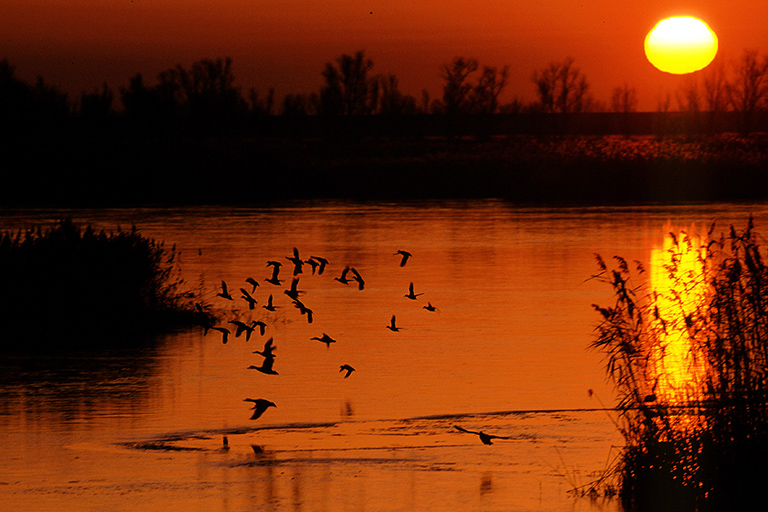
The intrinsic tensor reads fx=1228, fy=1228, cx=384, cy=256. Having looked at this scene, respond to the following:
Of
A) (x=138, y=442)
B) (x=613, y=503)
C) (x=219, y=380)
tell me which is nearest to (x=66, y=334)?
(x=219, y=380)

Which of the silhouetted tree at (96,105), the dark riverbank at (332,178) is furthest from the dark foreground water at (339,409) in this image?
the silhouetted tree at (96,105)

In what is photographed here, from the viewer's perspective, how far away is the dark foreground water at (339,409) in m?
8.38

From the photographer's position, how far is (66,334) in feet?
51.4

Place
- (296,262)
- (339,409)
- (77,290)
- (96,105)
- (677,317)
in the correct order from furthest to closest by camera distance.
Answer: (96,105) → (77,290) → (296,262) → (677,317) → (339,409)

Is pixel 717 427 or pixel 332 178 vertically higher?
pixel 332 178

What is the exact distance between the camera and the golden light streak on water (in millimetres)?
8289

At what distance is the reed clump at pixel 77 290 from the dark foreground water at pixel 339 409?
1.21ft

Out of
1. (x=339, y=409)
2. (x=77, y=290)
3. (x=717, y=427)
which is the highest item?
(x=77, y=290)

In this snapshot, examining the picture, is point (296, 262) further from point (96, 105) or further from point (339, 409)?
point (96, 105)

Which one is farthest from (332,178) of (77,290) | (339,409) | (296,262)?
(339,409)

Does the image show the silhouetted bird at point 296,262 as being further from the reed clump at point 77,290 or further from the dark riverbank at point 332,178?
the dark riverbank at point 332,178

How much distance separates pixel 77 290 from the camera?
1611 cm

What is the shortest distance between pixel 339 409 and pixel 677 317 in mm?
4517

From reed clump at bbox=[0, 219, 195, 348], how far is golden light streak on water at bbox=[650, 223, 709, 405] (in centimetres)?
676
